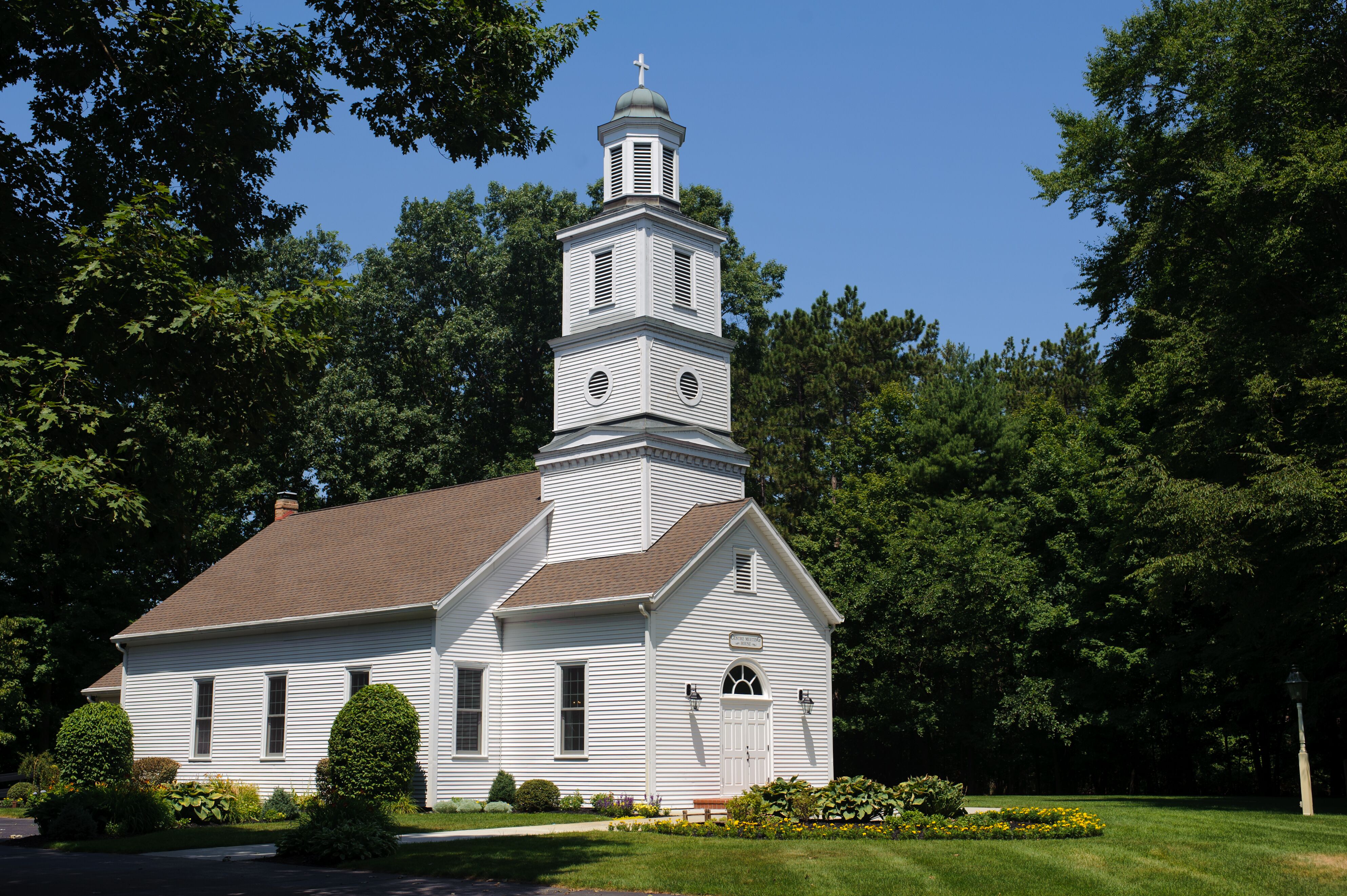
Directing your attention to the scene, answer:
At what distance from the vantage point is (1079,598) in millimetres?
36312

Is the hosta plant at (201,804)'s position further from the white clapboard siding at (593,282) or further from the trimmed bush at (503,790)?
the white clapboard siding at (593,282)

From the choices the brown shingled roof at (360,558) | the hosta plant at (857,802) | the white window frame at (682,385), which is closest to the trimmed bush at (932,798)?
the hosta plant at (857,802)

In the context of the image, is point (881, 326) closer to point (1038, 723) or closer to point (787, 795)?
point (1038, 723)

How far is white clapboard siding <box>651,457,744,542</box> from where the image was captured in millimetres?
28938

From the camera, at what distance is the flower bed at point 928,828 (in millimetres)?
18562

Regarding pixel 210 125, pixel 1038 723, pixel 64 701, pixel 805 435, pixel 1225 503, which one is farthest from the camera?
pixel 805 435

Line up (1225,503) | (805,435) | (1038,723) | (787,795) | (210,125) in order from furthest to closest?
(805,435) → (1038,723) → (1225,503) → (787,795) → (210,125)

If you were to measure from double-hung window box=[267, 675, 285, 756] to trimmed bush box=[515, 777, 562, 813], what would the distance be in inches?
305

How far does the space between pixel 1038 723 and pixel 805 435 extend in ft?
60.5

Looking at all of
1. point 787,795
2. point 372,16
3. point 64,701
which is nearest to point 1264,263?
point 787,795

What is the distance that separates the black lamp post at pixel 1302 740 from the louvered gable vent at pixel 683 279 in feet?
53.2

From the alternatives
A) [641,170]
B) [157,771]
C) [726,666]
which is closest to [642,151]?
[641,170]

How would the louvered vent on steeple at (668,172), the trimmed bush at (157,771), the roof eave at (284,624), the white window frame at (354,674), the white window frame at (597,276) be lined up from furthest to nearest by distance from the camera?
the trimmed bush at (157,771), the louvered vent on steeple at (668,172), the white window frame at (597,276), the white window frame at (354,674), the roof eave at (284,624)

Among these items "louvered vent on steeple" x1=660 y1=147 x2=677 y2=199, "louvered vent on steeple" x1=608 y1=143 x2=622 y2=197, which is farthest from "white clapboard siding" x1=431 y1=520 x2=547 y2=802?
"louvered vent on steeple" x1=660 y1=147 x2=677 y2=199
